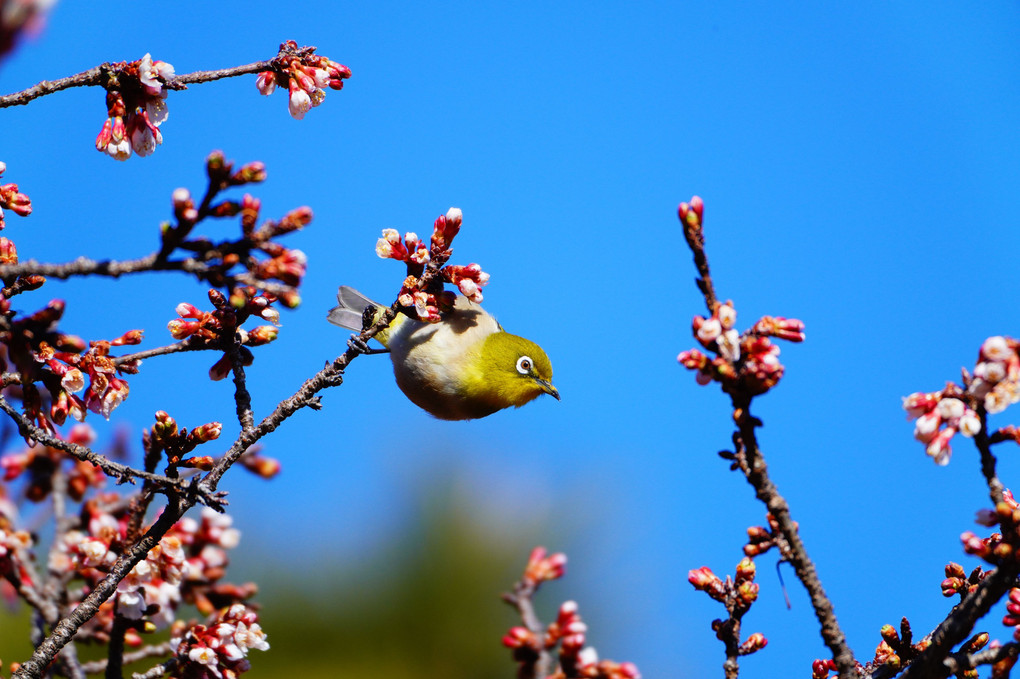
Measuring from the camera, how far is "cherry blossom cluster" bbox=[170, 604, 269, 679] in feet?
11.0

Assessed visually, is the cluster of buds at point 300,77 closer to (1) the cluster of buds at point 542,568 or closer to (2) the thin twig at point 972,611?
(1) the cluster of buds at point 542,568

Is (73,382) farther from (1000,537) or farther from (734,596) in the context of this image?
(1000,537)

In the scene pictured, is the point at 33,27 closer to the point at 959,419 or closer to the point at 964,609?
the point at 959,419

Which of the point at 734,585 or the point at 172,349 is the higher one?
the point at 172,349

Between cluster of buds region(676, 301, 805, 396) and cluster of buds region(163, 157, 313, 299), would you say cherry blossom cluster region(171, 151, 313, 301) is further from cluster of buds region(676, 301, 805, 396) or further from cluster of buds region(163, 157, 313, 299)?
cluster of buds region(676, 301, 805, 396)

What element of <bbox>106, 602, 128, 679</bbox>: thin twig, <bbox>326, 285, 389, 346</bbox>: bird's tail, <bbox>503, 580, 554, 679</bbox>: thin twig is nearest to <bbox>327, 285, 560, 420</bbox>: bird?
<bbox>326, 285, 389, 346</bbox>: bird's tail

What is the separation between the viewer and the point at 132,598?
3.52 meters

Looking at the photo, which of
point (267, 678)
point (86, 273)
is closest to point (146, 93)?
point (86, 273)

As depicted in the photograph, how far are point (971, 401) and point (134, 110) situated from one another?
3.22 meters

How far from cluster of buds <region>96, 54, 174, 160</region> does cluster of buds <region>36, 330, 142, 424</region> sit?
0.81 metres

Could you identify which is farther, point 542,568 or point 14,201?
point 14,201

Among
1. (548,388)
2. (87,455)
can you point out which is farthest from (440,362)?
(87,455)

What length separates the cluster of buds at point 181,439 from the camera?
10.6 ft

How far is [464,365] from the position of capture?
5.92 metres
